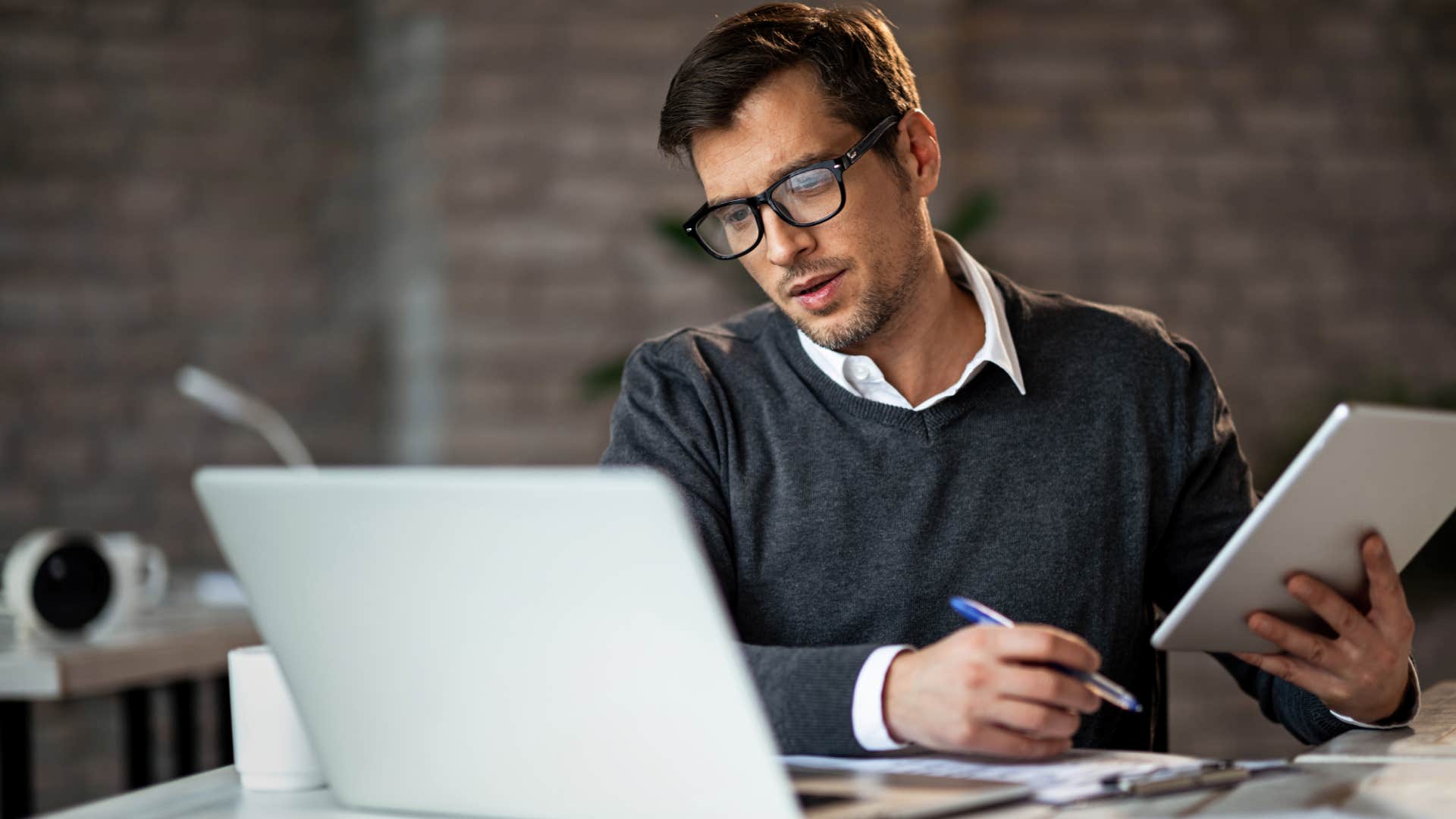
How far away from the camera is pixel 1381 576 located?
3.65 feet

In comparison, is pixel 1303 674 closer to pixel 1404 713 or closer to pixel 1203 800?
pixel 1404 713

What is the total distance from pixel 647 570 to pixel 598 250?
3244 mm

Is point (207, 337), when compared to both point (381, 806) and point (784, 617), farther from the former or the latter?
point (381, 806)

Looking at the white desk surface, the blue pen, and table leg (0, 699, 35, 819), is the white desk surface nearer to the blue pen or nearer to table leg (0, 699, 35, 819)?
table leg (0, 699, 35, 819)

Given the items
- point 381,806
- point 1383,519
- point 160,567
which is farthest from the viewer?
point 160,567

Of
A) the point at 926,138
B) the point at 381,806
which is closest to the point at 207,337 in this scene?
the point at 926,138

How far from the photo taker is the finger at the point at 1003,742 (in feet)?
3.11

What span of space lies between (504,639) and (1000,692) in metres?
0.33

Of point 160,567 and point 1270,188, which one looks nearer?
point 160,567

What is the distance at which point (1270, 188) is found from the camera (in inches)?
164

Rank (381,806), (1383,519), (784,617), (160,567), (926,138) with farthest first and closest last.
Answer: (160,567) < (926,138) < (784,617) < (1383,519) < (381,806)

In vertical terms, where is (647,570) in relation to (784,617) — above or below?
above

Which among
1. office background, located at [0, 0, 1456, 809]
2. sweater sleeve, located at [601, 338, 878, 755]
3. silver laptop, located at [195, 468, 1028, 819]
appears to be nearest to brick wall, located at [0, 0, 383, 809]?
office background, located at [0, 0, 1456, 809]

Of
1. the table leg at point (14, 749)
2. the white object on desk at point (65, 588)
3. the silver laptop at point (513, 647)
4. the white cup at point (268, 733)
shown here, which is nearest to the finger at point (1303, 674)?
the silver laptop at point (513, 647)
